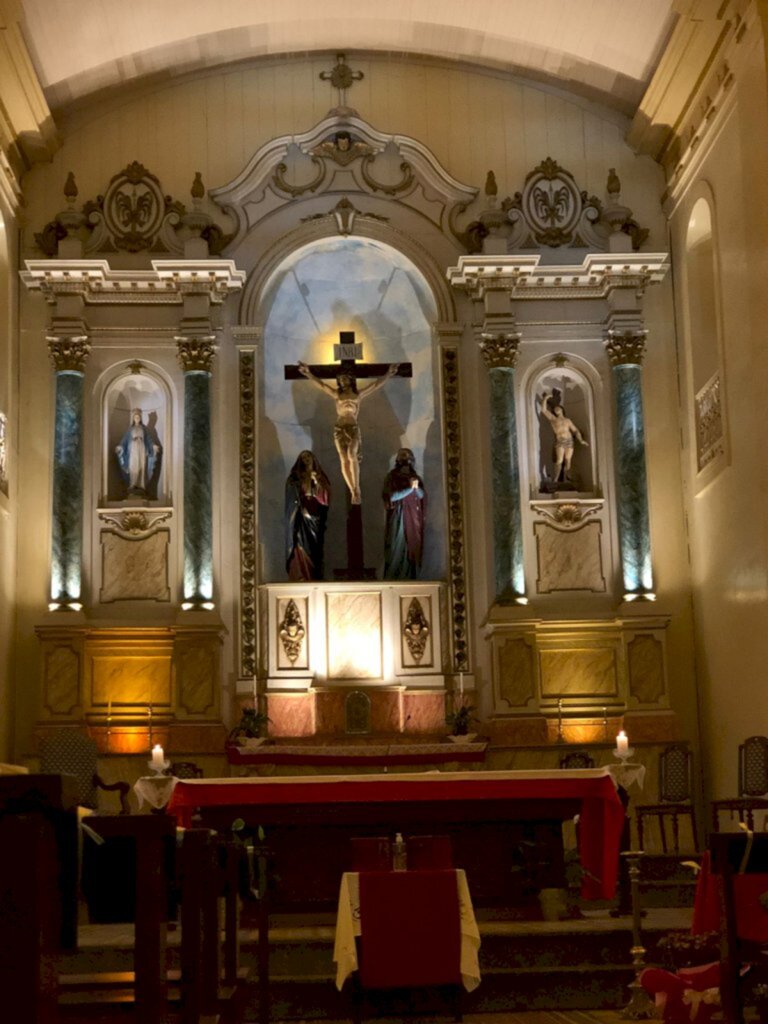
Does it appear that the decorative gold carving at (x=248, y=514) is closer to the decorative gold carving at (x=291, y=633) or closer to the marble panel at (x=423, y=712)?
the decorative gold carving at (x=291, y=633)

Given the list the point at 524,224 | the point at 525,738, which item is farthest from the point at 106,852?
the point at 524,224

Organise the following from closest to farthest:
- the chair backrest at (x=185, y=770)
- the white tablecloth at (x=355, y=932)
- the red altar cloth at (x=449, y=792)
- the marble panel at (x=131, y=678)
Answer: the white tablecloth at (x=355, y=932) → the red altar cloth at (x=449, y=792) → the chair backrest at (x=185, y=770) → the marble panel at (x=131, y=678)

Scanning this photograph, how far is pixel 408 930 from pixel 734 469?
6384 millimetres

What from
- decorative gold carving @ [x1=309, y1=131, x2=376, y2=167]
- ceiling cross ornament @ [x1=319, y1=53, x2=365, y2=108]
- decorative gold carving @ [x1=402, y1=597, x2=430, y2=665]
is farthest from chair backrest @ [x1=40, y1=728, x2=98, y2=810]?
ceiling cross ornament @ [x1=319, y1=53, x2=365, y2=108]

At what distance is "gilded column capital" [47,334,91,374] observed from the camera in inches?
573

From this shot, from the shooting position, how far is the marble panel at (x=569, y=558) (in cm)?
1470

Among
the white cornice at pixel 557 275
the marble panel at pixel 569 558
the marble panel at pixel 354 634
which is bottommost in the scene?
the marble panel at pixel 354 634

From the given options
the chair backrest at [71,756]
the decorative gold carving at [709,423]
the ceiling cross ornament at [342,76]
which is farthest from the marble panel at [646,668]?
the ceiling cross ornament at [342,76]

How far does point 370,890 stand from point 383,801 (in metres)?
1.74

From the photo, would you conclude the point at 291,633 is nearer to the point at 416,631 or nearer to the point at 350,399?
the point at 416,631

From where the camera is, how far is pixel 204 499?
47.3 feet

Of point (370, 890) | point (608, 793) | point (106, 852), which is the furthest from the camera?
point (608, 793)

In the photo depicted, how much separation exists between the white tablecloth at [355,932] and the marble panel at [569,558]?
690 cm

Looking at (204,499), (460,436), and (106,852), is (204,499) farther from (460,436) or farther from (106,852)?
(106,852)
